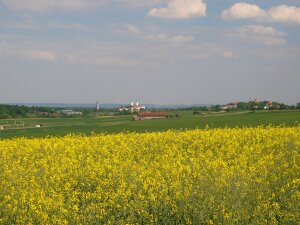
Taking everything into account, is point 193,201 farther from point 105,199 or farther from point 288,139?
point 288,139

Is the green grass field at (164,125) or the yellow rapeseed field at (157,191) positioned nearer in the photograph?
the yellow rapeseed field at (157,191)

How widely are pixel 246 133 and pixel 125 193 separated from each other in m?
7.20

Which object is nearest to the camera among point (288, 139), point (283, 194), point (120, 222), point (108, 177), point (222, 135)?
point (120, 222)

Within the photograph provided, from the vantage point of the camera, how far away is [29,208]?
8648 mm

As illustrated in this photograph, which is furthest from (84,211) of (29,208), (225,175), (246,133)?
(246,133)

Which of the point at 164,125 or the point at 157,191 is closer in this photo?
the point at 157,191

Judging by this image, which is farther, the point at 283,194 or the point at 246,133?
the point at 246,133

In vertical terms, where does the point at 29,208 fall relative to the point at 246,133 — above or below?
below

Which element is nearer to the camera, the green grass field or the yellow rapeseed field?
the yellow rapeseed field

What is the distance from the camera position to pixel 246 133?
48.7 feet

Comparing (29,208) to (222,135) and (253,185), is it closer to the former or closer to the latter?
(253,185)

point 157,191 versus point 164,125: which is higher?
point 164,125

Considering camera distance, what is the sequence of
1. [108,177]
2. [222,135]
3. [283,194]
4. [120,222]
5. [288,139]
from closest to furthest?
[120,222], [283,194], [108,177], [288,139], [222,135]

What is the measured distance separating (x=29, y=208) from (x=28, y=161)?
4487 millimetres
